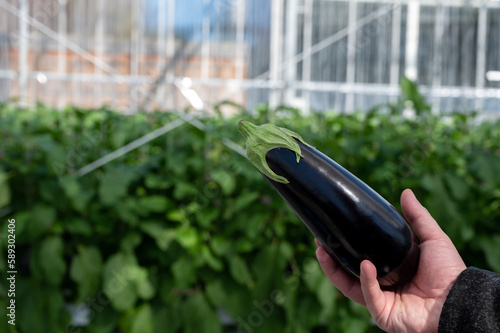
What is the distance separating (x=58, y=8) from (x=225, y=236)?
395 cm

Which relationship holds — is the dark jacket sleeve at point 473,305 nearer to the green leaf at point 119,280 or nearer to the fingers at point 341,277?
the fingers at point 341,277

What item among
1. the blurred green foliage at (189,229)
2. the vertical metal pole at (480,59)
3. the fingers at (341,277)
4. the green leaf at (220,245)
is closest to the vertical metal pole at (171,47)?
the blurred green foliage at (189,229)

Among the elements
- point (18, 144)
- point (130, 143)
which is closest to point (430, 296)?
point (130, 143)

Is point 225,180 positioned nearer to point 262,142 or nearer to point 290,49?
point 262,142

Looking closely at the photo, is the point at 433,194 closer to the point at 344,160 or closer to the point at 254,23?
the point at 344,160

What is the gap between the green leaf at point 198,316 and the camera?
2146mm

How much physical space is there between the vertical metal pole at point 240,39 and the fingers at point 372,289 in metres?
4.02

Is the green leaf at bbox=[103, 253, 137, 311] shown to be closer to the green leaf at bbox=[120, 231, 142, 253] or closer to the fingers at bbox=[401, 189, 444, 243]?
the green leaf at bbox=[120, 231, 142, 253]

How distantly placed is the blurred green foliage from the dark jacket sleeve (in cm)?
119

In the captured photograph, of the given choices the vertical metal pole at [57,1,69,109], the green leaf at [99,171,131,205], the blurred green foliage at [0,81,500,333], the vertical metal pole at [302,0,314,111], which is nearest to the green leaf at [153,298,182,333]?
the blurred green foliage at [0,81,500,333]

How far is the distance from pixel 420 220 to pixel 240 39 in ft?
13.7

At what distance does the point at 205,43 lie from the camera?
486 cm

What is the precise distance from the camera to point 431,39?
685cm

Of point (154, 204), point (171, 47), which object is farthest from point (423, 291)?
point (171, 47)
